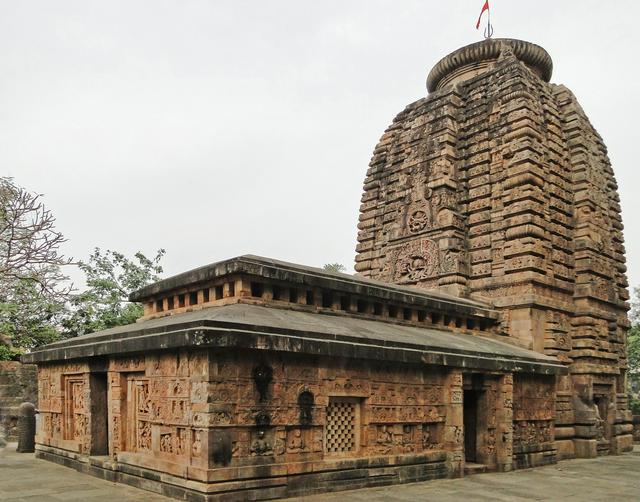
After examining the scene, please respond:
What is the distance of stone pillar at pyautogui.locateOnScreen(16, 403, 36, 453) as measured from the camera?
48.1 ft

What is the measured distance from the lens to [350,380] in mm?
10312

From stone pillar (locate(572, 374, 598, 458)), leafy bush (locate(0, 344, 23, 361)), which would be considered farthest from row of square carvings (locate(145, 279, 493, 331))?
leafy bush (locate(0, 344, 23, 361))

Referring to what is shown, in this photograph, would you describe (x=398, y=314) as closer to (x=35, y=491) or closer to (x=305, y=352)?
(x=305, y=352)

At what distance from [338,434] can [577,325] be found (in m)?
10.3

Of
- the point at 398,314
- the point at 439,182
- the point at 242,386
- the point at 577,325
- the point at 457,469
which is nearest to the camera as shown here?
the point at 242,386

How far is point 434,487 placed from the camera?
414 inches

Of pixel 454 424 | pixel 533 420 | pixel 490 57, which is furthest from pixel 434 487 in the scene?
pixel 490 57

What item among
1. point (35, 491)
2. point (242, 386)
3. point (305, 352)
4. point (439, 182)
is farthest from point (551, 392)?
point (35, 491)

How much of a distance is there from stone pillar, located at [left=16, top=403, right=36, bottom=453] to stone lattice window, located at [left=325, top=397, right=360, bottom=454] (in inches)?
342

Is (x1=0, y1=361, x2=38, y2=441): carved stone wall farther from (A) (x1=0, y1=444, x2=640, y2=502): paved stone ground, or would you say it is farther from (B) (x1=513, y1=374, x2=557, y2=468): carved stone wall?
(B) (x1=513, y1=374, x2=557, y2=468): carved stone wall

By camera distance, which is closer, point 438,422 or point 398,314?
point 438,422

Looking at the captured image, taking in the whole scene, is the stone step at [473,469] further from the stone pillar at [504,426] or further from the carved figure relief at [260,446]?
the carved figure relief at [260,446]

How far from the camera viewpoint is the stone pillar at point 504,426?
12.9 meters

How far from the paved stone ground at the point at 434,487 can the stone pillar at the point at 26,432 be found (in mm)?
1304
